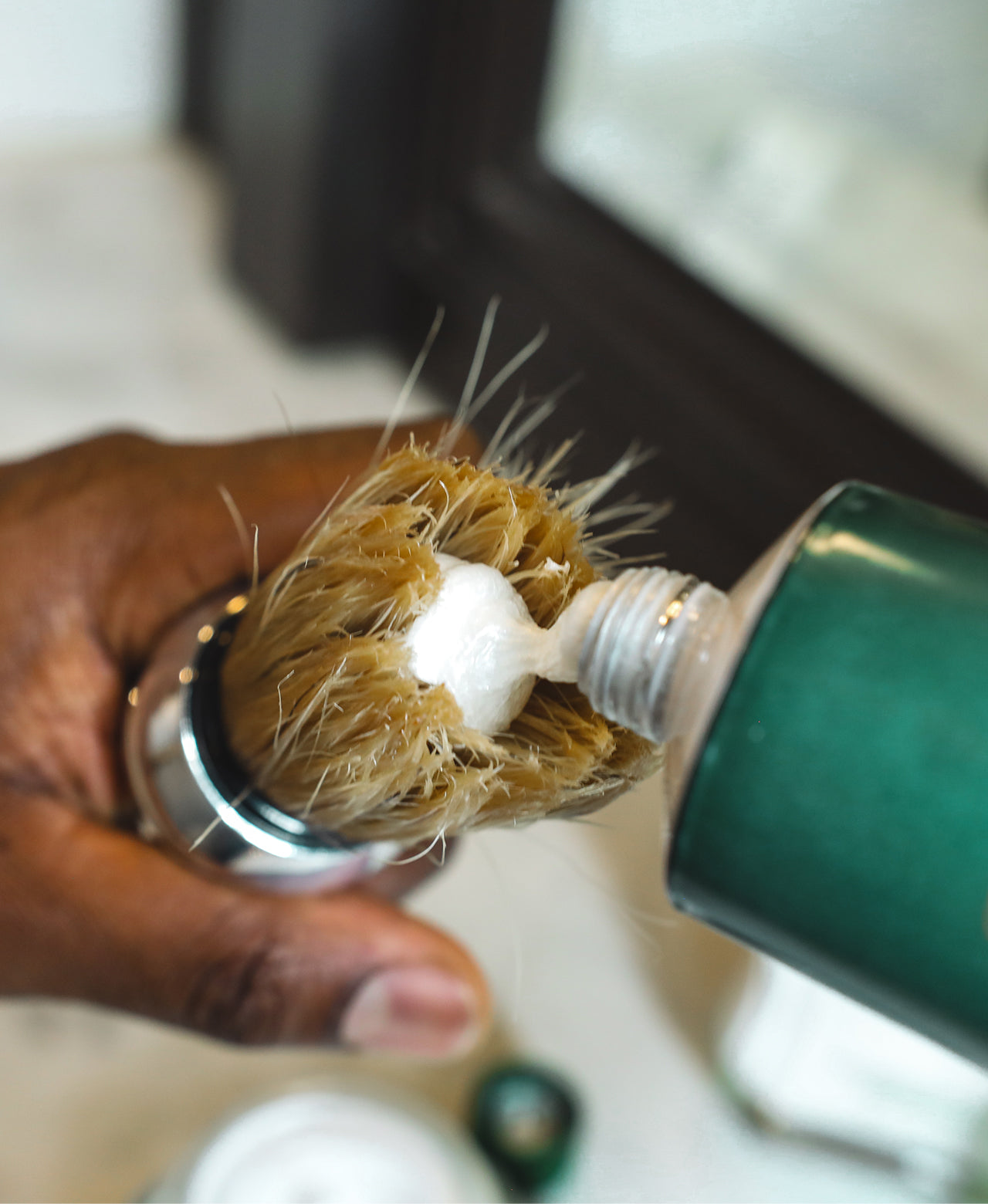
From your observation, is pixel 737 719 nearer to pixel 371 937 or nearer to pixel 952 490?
pixel 371 937

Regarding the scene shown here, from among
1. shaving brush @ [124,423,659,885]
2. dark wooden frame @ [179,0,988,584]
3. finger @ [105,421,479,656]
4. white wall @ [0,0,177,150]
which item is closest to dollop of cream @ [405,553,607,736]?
shaving brush @ [124,423,659,885]

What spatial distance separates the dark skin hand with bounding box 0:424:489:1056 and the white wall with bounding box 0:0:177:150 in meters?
0.65

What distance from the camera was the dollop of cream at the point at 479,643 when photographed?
9.1 inches

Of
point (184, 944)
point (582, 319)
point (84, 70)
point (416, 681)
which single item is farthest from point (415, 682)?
point (84, 70)

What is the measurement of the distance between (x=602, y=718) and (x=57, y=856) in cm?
15

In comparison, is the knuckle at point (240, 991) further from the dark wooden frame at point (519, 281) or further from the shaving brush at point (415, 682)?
the dark wooden frame at point (519, 281)

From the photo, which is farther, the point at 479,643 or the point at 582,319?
the point at 582,319

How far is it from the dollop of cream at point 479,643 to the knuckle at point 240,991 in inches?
4.5

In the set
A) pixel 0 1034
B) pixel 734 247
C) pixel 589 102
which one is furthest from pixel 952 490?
pixel 0 1034

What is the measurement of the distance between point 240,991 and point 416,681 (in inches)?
5.0

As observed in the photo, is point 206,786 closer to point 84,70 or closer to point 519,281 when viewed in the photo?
point 519,281

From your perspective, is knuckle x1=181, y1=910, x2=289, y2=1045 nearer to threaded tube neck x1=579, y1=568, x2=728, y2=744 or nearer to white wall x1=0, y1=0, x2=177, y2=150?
threaded tube neck x1=579, y1=568, x2=728, y2=744

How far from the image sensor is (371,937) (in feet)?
1.08

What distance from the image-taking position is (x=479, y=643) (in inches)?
9.1
